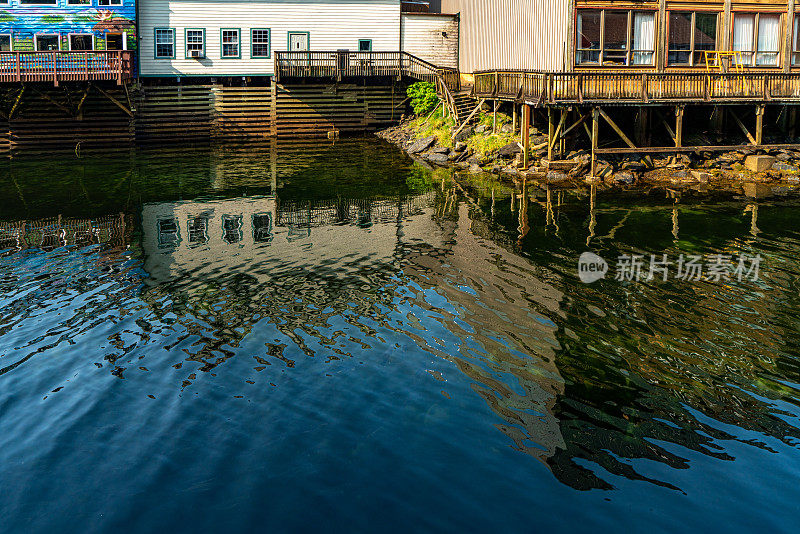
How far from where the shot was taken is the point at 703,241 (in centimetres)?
2272

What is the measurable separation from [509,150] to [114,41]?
76.5 feet

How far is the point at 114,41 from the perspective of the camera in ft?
143

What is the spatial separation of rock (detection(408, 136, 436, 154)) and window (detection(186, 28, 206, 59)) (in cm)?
1396

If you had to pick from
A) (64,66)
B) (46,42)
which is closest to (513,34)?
(64,66)

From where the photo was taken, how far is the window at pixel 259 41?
151 feet

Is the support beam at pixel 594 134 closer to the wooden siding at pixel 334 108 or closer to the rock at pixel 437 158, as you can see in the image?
the rock at pixel 437 158

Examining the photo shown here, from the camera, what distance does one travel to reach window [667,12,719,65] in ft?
109

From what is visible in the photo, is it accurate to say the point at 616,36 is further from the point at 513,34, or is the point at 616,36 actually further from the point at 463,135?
the point at 463,135

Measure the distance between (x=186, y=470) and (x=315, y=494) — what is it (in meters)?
1.94

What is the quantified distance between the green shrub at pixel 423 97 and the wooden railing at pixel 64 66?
15789 millimetres

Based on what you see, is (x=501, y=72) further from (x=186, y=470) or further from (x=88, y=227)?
(x=186, y=470)

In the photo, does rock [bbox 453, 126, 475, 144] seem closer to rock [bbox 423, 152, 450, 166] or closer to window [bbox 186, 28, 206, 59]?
rock [bbox 423, 152, 450, 166]

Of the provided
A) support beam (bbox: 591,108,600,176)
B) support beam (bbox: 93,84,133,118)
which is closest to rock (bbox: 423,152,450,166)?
support beam (bbox: 591,108,600,176)

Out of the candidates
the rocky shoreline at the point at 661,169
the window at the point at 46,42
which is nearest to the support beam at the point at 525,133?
the rocky shoreline at the point at 661,169
